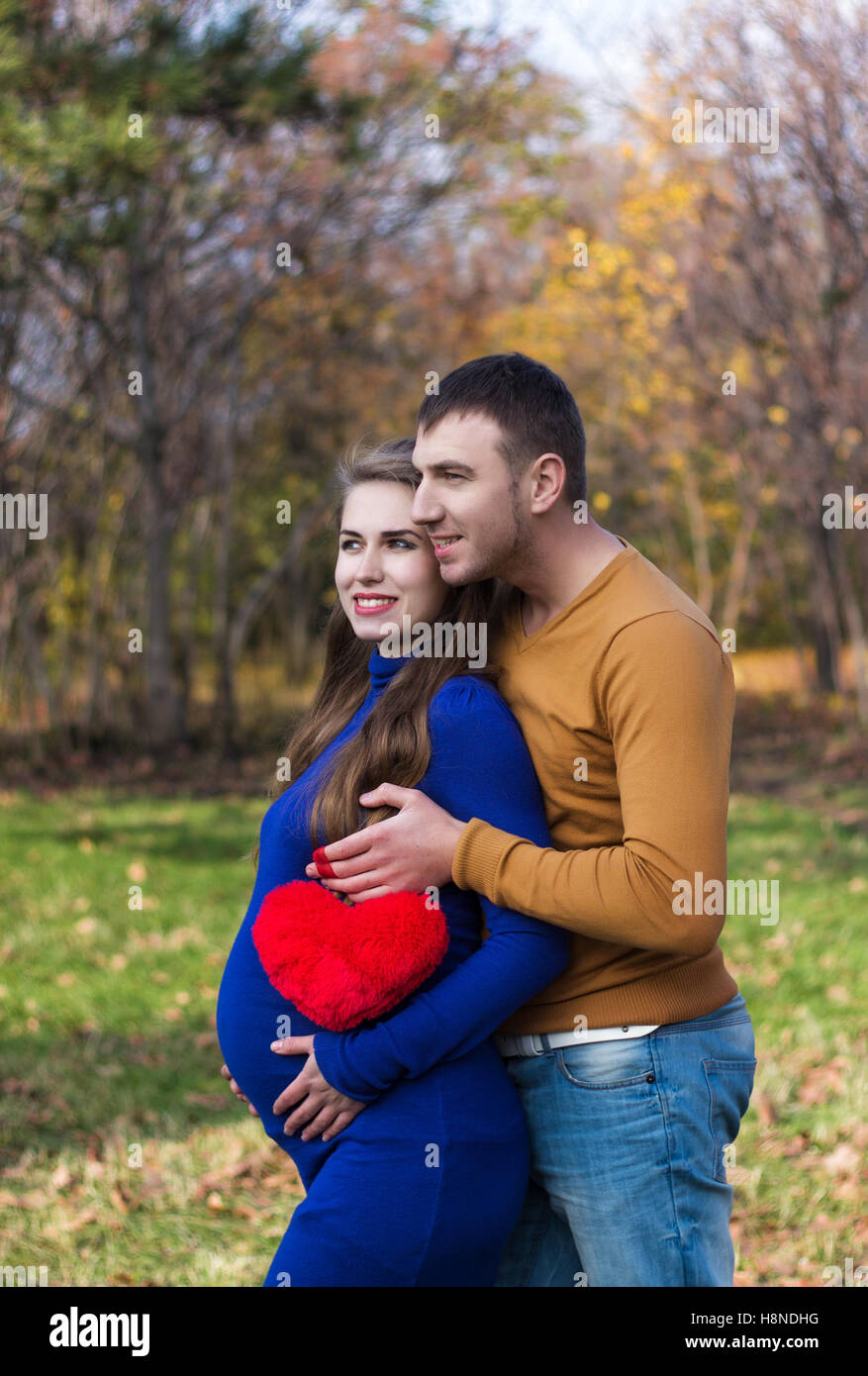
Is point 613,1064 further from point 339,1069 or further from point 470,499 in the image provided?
point 470,499

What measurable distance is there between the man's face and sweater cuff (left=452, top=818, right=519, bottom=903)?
1.31ft

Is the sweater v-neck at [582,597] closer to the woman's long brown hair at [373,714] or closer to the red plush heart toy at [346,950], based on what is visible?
the woman's long brown hair at [373,714]

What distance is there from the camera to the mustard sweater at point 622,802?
183 centimetres

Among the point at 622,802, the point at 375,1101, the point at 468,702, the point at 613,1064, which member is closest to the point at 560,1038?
the point at 613,1064

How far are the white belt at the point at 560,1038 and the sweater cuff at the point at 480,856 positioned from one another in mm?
282

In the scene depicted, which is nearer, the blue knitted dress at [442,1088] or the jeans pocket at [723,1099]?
the blue knitted dress at [442,1088]

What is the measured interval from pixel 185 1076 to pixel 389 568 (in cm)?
371

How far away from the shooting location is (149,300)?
12.7m

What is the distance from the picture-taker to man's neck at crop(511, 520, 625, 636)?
81.4 inches

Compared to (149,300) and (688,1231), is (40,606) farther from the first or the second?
(688,1231)

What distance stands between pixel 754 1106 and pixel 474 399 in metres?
3.64

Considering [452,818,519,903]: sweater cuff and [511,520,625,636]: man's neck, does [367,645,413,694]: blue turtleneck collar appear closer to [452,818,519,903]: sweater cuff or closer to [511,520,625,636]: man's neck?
[511,520,625,636]: man's neck

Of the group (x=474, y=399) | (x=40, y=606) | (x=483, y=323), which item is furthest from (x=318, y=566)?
(x=474, y=399)

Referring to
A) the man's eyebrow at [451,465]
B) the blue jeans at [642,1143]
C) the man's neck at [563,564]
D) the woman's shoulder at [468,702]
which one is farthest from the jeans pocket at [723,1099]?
the man's eyebrow at [451,465]
